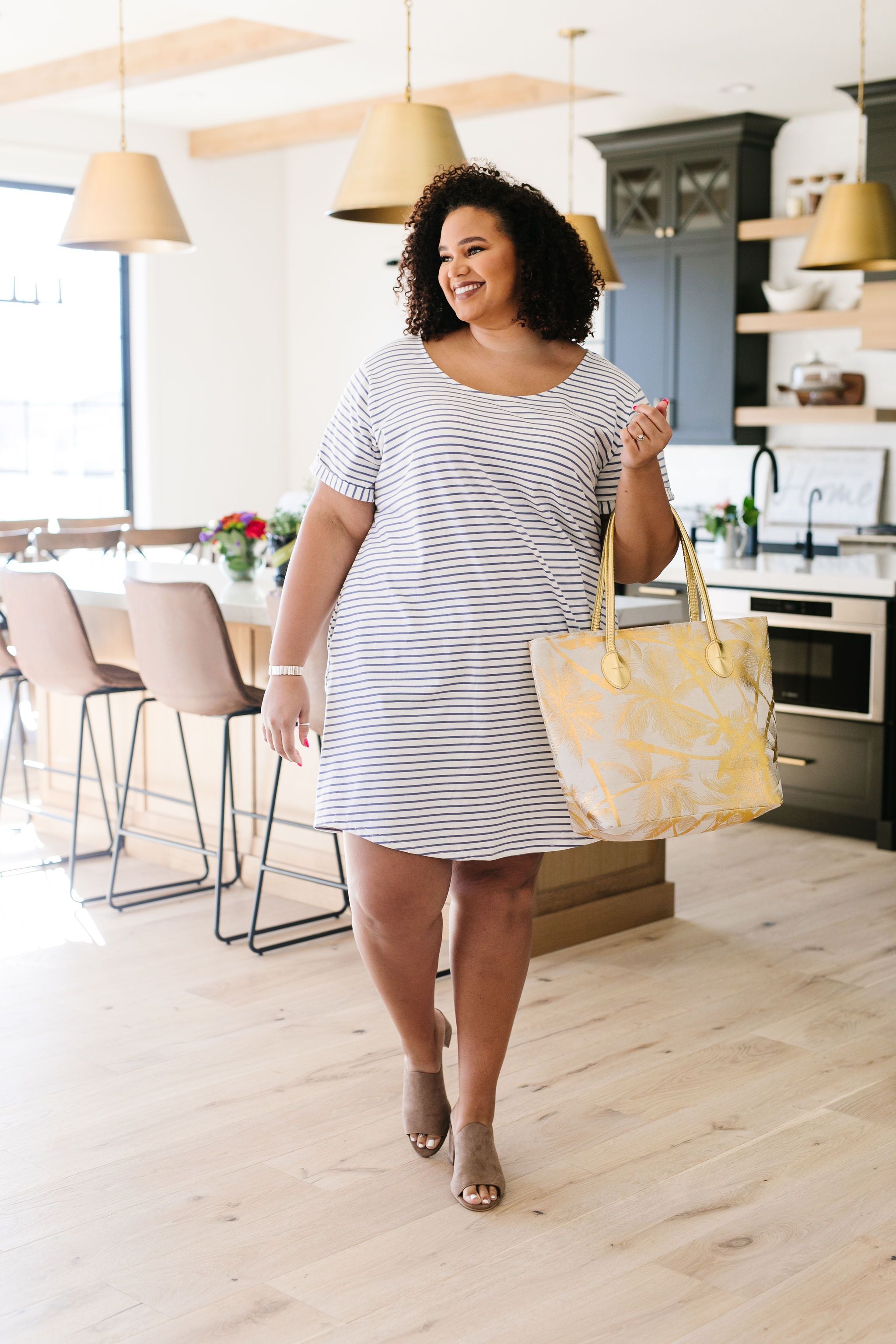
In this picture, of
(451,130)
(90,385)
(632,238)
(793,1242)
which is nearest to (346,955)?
(793,1242)

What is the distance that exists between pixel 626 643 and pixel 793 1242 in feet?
2.95

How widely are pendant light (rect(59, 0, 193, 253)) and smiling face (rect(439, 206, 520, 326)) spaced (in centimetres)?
180

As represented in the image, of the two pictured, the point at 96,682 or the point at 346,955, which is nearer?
the point at 346,955

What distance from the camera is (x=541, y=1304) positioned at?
195 centimetres

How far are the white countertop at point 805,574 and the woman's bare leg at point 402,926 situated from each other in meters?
2.31

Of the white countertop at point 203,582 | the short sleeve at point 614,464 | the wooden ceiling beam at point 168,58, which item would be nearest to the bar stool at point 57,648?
the white countertop at point 203,582

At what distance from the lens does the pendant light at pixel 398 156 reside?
3.19 meters

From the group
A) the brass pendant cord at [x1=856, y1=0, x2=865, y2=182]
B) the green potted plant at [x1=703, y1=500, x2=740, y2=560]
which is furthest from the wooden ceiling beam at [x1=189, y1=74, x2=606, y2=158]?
the green potted plant at [x1=703, y1=500, x2=740, y2=560]

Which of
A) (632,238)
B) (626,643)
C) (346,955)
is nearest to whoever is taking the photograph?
(626,643)

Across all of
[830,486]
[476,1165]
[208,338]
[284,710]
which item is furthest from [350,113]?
[476,1165]

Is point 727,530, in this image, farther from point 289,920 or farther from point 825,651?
point 289,920

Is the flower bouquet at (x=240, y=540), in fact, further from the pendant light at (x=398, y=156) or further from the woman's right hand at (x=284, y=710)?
the woman's right hand at (x=284, y=710)

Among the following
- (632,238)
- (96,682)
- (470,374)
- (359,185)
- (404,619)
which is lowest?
(96,682)

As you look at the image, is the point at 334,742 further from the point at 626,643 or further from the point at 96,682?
the point at 96,682
